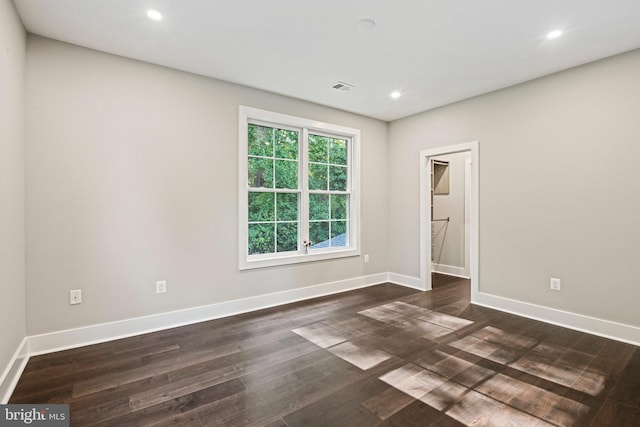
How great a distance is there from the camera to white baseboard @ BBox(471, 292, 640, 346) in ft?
9.53

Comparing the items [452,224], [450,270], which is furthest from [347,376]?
[452,224]

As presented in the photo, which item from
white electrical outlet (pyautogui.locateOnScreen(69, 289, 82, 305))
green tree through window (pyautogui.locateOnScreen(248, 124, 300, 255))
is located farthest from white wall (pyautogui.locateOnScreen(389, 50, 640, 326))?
white electrical outlet (pyautogui.locateOnScreen(69, 289, 82, 305))

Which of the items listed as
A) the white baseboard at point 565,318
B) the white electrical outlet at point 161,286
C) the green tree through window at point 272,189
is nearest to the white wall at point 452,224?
the white baseboard at point 565,318

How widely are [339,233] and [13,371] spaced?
3.70 metres

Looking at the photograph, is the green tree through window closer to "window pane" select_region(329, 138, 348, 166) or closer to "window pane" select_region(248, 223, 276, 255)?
"window pane" select_region(248, 223, 276, 255)

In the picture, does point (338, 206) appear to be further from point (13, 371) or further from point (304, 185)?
point (13, 371)

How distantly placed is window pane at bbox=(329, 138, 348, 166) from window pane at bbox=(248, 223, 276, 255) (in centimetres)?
145

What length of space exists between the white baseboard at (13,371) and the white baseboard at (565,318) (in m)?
4.55

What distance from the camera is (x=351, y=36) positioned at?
267 cm

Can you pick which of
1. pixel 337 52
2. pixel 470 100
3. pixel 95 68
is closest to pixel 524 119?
pixel 470 100

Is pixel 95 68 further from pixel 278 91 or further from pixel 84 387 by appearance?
pixel 84 387

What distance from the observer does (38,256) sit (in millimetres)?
2648

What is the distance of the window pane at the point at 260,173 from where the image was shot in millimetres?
3883

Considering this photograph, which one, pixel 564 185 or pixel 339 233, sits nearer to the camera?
pixel 564 185
